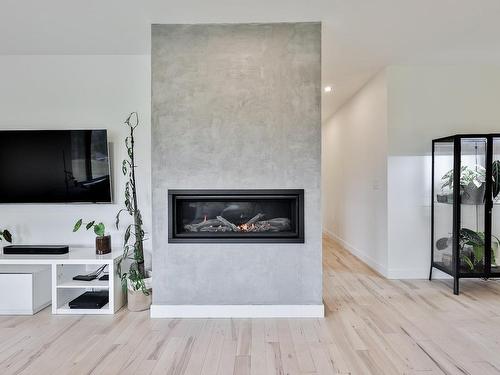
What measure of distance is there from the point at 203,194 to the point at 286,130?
851 mm

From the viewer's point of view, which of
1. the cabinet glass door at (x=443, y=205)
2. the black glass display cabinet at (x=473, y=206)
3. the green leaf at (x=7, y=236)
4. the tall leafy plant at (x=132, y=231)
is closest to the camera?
the tall leafy plant at (x=132, y=231)

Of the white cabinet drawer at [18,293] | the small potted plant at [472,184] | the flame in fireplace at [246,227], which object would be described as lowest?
the white cabinet drawer at [18,293]

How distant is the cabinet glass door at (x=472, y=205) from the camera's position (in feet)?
10.9

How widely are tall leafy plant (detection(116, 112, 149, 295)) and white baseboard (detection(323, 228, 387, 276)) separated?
2.66 meters

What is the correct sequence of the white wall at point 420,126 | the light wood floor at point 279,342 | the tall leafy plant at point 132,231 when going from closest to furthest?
the light wood floor at point 279,342 < the tall leafy plant at point 132,231 < the white wall at point 420,126

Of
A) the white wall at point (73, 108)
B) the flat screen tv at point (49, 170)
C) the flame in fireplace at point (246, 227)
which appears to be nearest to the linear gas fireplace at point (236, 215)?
the flame in fireplace at point (246, 227)

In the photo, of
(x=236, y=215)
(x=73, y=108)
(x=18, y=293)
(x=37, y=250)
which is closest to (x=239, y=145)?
(x=236, y=215)

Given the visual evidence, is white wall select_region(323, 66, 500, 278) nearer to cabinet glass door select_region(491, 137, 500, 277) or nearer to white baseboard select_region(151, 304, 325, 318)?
cabinet glass door select_region(491, 137, 500, 277)

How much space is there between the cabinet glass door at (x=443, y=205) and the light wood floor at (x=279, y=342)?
1.78 feet

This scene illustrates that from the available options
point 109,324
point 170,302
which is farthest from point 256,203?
point 109,324

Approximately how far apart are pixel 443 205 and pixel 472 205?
27 cm

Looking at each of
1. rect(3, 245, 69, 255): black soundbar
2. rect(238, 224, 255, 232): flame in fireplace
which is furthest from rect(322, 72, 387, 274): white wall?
rect(3, 245, 69, 255): black soundbar

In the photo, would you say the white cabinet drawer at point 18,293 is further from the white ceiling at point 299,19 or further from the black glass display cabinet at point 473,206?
the black glass display cabinet at point 473,206

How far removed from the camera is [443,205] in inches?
141
